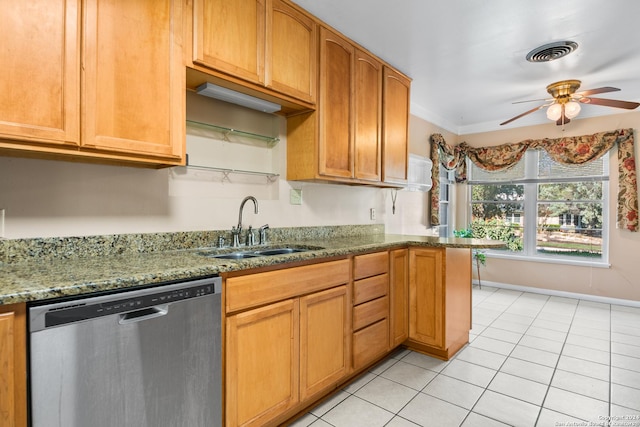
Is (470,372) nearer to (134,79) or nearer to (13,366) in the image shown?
(13,366)

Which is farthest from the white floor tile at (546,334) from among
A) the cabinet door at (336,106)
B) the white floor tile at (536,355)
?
the cabinet door at (336,106)

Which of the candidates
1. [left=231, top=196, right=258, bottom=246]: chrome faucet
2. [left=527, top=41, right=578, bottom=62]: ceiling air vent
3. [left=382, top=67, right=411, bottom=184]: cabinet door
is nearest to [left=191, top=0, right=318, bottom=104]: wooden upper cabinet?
[left=231, top=196, right=258, bottom=246]: chrome faucet

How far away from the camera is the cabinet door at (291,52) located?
Result: 2.07 metres

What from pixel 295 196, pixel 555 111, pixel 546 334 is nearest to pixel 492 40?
pixel 555 111

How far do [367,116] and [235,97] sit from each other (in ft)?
4.11

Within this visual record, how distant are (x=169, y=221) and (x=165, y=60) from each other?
87 centimetres

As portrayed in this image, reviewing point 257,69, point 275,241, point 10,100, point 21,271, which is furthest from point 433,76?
point 21,271

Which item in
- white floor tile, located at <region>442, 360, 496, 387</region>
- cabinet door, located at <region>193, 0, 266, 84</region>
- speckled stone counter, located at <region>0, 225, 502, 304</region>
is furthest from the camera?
white floor tile, located at <region>442, 360, 496, 387</region>

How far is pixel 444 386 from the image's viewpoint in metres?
2.25

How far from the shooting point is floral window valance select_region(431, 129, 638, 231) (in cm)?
402

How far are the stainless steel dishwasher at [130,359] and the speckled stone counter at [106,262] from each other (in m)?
0.05

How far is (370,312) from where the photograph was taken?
2.37m

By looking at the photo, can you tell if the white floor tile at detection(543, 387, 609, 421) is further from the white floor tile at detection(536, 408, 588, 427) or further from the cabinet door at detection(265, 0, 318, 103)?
the cabinet door at detection(265, 0, 318, 103)

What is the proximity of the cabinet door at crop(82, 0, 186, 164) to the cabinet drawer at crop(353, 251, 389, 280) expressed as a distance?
1.27m
